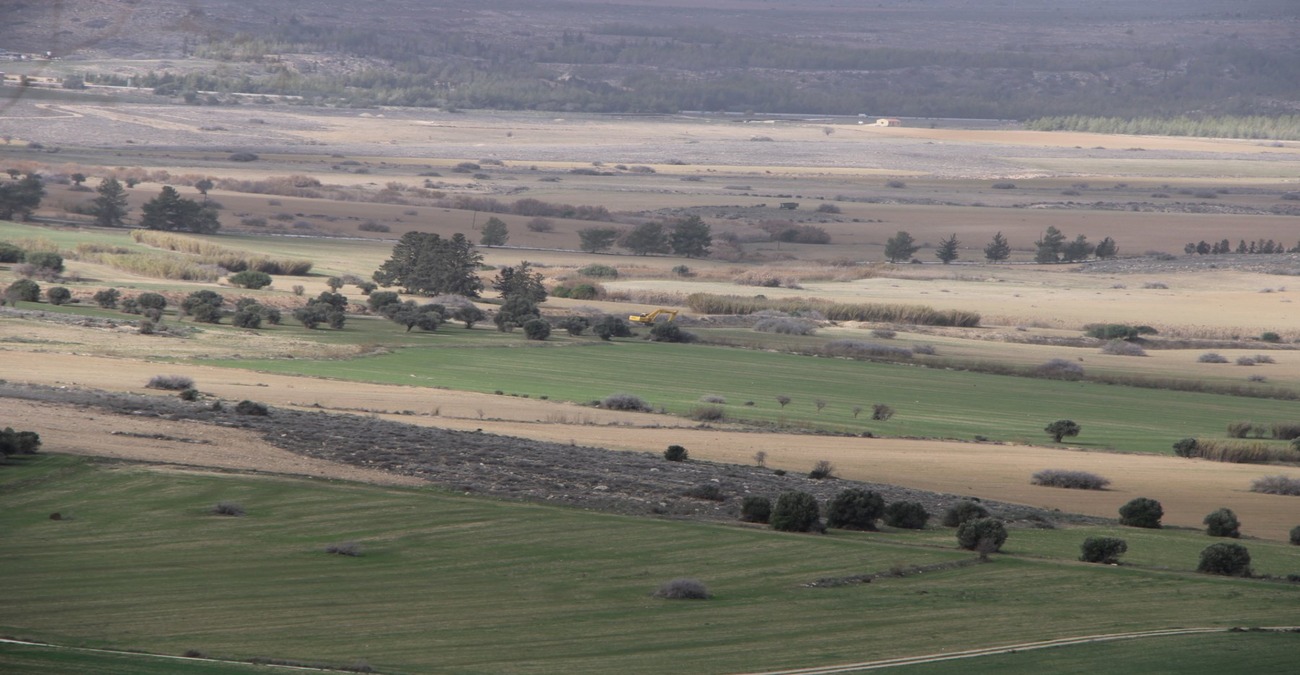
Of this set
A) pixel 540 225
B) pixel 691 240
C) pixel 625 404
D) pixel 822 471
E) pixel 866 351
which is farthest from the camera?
pixel 540 225

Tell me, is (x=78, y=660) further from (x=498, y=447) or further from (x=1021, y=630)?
(x=498, y=447)

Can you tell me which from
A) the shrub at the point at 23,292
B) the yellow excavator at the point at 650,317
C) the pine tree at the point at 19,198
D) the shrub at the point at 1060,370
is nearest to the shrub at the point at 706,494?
the shrub at the point at 1060,370

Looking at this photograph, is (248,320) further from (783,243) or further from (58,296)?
(783,243)

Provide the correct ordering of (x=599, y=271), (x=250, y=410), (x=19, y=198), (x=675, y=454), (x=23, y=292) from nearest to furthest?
(x=675, y=454) < (x=250, y=410) < (x=23, y=292) < (x=599, y=271) < (x=19, y=198)

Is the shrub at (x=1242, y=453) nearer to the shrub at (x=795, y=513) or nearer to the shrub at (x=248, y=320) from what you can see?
the shrub at (x=795, y=513)

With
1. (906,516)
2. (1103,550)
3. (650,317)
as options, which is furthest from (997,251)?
(1103,550)

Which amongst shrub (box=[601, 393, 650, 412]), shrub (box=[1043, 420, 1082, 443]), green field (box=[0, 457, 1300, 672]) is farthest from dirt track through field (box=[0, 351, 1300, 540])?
green field (box=[0, 457, 1300, 672])

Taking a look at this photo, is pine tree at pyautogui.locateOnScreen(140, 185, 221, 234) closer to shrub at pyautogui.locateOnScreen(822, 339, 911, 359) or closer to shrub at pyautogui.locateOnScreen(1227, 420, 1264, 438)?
shrub at pyautogui.locateOnScreen(822, 339, 911, 359)

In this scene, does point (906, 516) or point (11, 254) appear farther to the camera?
point (11, 254)
